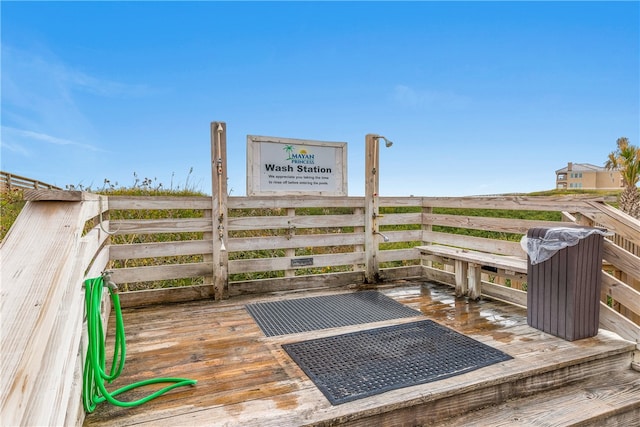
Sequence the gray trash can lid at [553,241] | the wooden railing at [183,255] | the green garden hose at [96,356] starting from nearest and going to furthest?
the wooden railing at [183,255]
the green garden hose at [96,356]
the gray trash can lid at [553,241]

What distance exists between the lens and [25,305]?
4.02ft

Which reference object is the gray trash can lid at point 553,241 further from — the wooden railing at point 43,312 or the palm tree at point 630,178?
the palm tree at point 630,178

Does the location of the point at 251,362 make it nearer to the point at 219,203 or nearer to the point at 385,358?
the point at 385,358

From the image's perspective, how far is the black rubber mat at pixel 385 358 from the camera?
2264mm

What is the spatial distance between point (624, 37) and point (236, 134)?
423 inches

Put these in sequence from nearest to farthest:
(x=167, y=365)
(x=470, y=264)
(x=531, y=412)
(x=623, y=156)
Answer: (x=531, y=412)
(x=167, y=365)
(x=470, y=264)
(x=623, y=156)

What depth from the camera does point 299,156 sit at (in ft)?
15.6

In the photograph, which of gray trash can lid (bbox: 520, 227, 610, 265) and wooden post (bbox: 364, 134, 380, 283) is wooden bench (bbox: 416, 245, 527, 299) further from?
wooden post (bbox: 364, 134, 380, 283)

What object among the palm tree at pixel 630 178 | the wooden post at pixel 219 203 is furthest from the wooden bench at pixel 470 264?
the palm tree at pixel 630 178

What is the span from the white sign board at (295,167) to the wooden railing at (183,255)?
15cm

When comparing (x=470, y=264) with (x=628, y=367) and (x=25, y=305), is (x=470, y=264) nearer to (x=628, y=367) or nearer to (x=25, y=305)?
(x=628, y=367)

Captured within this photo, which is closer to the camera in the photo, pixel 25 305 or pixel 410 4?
pixel 25 305

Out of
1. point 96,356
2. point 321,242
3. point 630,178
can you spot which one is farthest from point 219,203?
→ point 630,178

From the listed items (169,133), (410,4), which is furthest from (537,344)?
(410,4)
